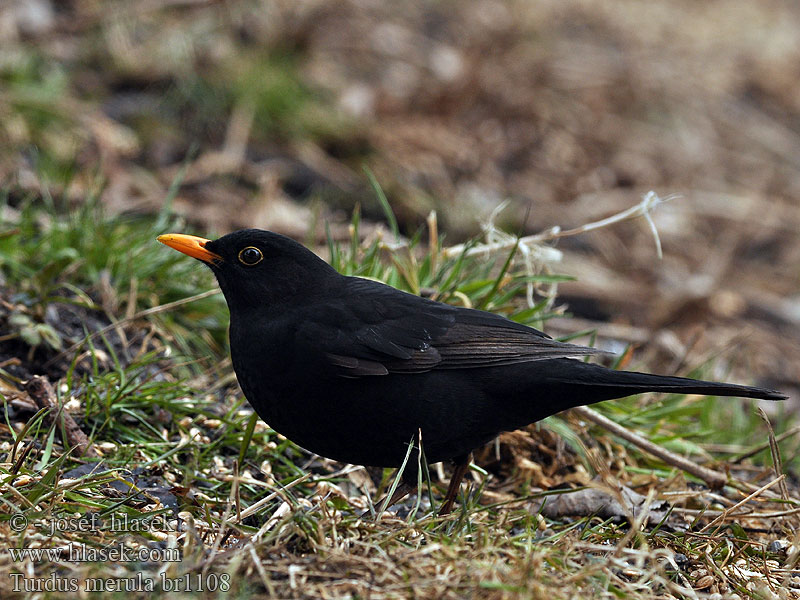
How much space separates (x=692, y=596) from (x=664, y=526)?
1061 mm

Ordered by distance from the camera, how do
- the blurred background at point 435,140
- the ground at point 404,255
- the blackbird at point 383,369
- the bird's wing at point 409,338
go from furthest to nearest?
the blurred background at point 435,140 → the bird's wing at point 409,338 → the blackbird at point 383,369 → the ground at point 404,255

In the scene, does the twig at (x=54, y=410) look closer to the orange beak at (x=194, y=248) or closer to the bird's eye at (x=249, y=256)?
the orange beak at (x=194, y=248)

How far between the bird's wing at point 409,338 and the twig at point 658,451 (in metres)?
0.76

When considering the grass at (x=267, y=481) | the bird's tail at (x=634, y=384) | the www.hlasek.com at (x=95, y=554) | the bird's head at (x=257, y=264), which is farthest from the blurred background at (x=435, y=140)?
the www.hlasek.com at (x=95, y=554)

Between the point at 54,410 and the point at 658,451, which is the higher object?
the point at 54,410

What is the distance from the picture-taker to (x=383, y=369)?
11.3ft

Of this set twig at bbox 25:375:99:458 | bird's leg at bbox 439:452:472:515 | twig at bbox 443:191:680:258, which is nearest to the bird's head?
twig at bbox 25:375:99:458

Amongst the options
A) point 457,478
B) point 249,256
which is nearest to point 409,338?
point 457,478

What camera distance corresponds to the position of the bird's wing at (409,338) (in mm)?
3475

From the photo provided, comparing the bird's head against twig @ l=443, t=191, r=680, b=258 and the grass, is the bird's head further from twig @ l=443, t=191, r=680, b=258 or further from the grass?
twig @ l=443, t=191, r=680, b=258

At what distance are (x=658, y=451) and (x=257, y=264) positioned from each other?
7.00 feet

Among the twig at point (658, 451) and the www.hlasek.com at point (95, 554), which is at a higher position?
the www.hlasek.com at point (95, 554)

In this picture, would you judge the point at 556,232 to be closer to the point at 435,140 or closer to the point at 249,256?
the point at 249,256

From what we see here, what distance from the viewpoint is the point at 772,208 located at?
9.70 metres
